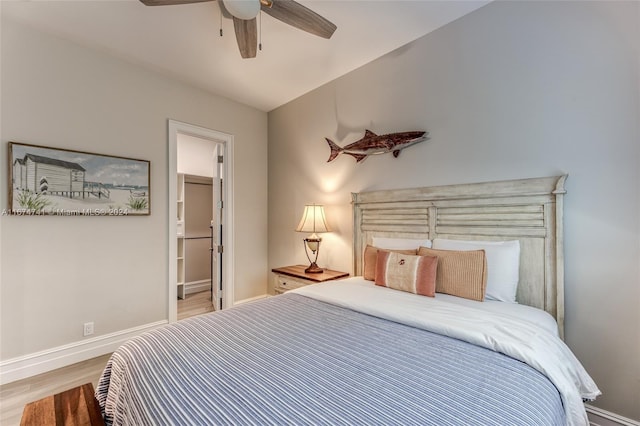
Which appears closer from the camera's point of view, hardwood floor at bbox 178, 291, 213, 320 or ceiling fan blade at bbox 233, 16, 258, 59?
ceiling fan blade at bbox 233, 16, 258, 59

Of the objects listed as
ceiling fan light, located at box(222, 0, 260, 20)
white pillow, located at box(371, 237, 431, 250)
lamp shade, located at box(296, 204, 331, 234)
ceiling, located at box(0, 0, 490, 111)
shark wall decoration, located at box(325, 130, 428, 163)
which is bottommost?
white pillow, located at box(371, 237, 431, 250)

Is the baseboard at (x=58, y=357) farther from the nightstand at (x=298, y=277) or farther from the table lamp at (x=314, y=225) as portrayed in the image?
the table lamp at (x=314, y=225)

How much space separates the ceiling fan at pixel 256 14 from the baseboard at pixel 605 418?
9.25 feet

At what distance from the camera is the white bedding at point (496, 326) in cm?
104

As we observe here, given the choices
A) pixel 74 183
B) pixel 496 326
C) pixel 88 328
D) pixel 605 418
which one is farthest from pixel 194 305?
pixel 605 418

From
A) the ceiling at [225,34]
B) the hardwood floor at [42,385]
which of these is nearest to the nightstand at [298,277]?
the hardwood floor at [42,385]

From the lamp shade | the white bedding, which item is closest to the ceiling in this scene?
the lamp shade

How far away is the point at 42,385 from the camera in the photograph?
2.11 metres

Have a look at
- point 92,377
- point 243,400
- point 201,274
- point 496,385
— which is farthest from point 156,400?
point 201,274

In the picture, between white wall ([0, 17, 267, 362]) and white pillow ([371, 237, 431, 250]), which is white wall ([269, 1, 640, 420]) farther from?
white wall ([0, 17, 267, 362])

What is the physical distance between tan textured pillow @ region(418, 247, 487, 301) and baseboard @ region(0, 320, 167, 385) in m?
2.89

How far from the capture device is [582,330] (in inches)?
66.1

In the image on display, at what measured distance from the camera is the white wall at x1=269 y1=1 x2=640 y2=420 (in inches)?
61.5

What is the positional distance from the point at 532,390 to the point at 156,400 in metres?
1.23
